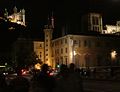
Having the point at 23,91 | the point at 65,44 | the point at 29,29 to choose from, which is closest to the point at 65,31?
the point at 65,44

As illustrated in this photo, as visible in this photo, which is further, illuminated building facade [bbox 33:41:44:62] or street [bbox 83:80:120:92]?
illuminated building facade [bbox 33:41:44:62]

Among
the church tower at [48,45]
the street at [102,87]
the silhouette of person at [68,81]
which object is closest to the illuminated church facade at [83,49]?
the church tower at [48,45]

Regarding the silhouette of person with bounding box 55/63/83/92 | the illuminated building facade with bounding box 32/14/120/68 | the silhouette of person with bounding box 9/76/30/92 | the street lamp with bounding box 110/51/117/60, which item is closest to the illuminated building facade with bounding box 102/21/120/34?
the illuminated building facade with bounding box 32/14/120/68

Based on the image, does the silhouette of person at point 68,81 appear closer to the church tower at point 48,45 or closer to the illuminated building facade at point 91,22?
the church tower at point 48,45

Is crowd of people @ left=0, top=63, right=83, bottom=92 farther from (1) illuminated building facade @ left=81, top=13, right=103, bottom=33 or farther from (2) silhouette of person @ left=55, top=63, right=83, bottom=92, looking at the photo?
(1) illuminated building facade @ left=81, top=13, right=103, bottom=33

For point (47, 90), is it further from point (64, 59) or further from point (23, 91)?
point (64, 59)

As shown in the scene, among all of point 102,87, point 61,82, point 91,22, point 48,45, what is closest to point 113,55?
point 48,45

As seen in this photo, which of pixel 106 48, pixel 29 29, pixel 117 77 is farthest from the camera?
pixel 29 29

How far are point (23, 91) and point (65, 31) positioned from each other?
354 ft

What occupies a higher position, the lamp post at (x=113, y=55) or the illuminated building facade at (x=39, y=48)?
the illuminated building facade at (x=39, y=48)

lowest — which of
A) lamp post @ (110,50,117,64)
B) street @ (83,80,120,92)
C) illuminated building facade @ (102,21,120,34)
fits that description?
street @ (83,80,120,92)

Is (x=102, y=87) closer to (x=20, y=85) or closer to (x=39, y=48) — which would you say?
(x=20, y=85)

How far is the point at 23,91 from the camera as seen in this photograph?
12367 mm

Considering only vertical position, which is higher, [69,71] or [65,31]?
[65,31]
